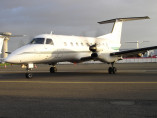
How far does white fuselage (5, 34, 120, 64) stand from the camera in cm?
1417

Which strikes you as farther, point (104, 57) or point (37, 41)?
point (104, 57)

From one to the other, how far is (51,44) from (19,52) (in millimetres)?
3213

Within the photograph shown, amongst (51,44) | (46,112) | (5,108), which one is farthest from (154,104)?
(51,44)

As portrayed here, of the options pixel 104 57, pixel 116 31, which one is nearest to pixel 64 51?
pixel 104 57

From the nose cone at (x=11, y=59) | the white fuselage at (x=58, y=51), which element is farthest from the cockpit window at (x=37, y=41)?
the nose cone at (x=11, y=59)

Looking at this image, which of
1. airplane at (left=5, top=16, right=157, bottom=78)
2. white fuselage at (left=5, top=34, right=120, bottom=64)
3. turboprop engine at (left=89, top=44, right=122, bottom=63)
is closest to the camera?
white fuselage at (left=5, top=34, right=120, bottom=64)

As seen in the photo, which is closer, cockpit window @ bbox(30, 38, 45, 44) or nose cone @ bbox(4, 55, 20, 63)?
nose cone @ bbox(4, 55, 20, 63)

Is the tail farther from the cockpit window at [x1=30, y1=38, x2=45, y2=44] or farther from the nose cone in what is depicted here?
the nose cone

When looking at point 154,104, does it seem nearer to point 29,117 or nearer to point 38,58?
point 29,117

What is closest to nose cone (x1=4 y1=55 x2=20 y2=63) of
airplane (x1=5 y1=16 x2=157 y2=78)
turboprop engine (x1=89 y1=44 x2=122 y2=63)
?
airplane (x1=5 y1=16 x2=157 y2=78)

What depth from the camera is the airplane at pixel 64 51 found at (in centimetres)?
1436

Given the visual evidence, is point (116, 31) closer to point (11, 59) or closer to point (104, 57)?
point (104, 57)

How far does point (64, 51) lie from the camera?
57.4ft

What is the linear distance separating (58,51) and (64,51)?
73 cm
